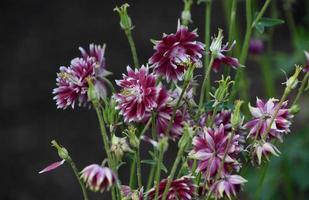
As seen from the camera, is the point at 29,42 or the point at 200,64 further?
the point at 29,42

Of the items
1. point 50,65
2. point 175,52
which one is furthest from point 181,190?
point 50,65

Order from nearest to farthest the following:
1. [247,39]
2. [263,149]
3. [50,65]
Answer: [263,149]
[247,39]
[50,65]

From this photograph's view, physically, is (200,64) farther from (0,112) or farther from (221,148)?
(0,112)

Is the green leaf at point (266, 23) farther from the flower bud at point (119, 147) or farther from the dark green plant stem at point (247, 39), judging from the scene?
the flower bud at point (119, 147)

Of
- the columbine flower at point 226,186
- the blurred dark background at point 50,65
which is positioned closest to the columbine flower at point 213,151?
the columbine flower at point 226,186

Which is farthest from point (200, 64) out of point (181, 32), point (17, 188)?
point (17, 188)

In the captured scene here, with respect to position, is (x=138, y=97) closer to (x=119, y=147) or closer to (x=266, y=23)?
(x=119, y=147)
